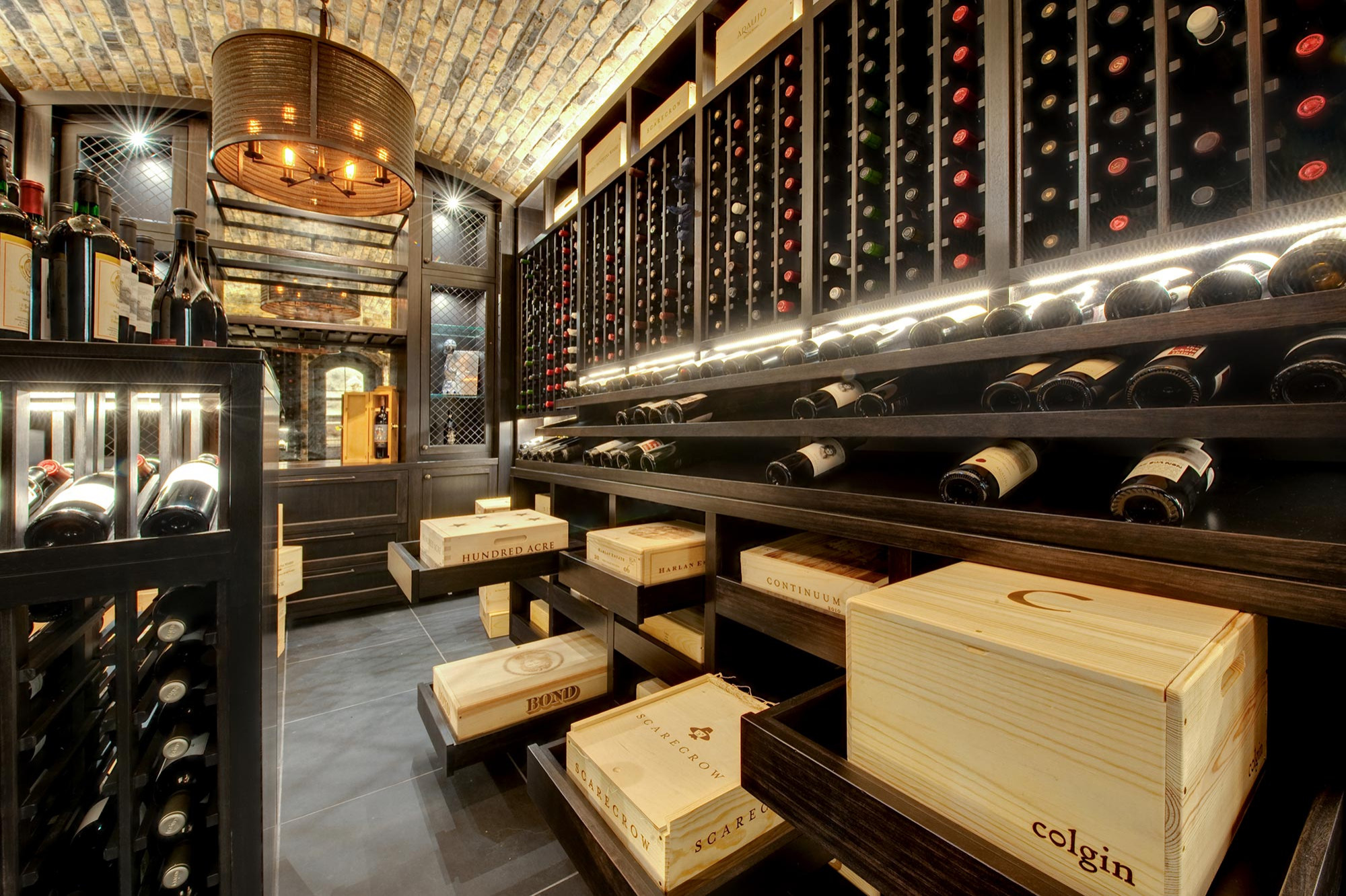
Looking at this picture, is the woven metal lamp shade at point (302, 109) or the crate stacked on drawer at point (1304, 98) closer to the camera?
the crate stacked on drawer at point (1304, 98)

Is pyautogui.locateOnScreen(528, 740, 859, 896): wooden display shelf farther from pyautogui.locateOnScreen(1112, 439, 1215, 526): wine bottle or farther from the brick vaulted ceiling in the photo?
the brick vaulted ceiling

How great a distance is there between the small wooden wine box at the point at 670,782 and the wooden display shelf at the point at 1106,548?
421mm

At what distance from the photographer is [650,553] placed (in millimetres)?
1465

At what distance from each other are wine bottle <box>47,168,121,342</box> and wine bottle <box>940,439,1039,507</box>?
1608 millimetres

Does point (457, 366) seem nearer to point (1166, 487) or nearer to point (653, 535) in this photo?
point (653, 535)

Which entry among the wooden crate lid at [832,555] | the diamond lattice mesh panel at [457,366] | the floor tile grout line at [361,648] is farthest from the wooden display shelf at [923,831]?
the diamond lattice mesh panel at [457,366]

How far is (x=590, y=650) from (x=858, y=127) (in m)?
1.95

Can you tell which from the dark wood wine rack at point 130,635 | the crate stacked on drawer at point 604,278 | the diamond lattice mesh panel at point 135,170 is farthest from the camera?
the diamond lattice mesh panel at point 135,170

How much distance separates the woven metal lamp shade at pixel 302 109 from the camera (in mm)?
1660

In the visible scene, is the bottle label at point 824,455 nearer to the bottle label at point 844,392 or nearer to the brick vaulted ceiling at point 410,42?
the bottle label at point 844,392

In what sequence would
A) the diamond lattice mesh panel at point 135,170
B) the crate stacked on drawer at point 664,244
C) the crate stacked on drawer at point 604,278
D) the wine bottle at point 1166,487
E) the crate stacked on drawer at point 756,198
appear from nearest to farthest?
the wine bottle at point 1166,487 < the crate stacked on drawer at point 756,198 < the crate stacked on drawer at point 664,244 < the crate stacked on drawer at point 604,278 < the diamond lattice mesh panel at point 135,170

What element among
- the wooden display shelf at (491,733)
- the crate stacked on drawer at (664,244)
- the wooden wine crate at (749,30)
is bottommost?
the wooden display shelf at (491,733)

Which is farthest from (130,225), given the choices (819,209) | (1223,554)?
(1223,554)

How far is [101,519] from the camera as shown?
874 millimetres
